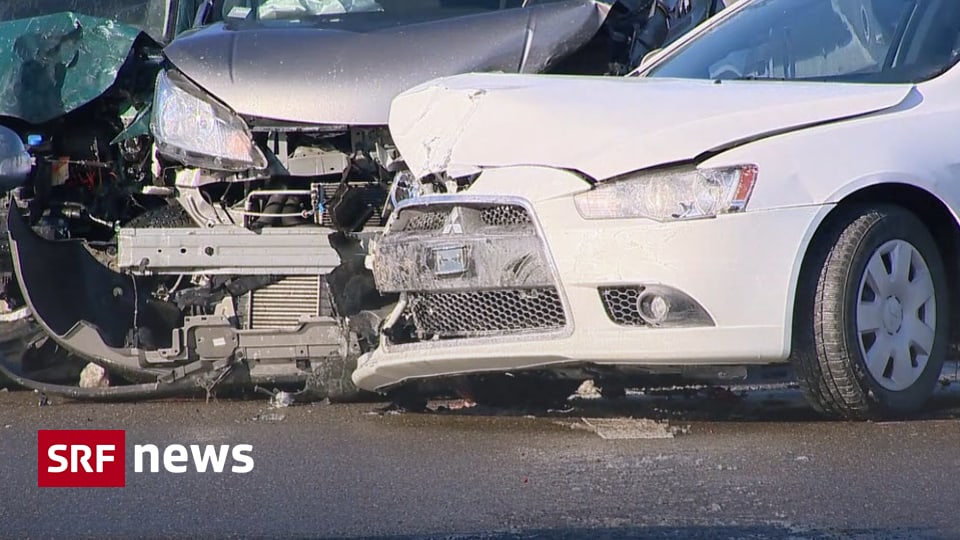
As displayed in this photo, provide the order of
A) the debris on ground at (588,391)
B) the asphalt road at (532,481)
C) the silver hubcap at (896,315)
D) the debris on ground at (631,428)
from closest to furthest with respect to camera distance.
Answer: the asphalt road at (532,481) → the silver hubcap at (896,315) → the debris on ground at (631,428) → the debris on ground at (588,391)

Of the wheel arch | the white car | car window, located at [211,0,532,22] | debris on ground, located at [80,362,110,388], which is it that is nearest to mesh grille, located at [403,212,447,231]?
the white car

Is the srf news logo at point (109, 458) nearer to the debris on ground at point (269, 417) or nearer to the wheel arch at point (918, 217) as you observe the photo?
the debris on ground at point (269, 417)

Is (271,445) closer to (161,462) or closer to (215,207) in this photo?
(161,462)

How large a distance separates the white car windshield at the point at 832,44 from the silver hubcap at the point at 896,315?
2.40 ft

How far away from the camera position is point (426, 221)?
17.5 feet

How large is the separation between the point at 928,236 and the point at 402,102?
2.03 metres

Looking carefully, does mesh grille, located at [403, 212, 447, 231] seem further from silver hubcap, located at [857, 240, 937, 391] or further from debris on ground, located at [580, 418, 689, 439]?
silver hubcap, located at [857, 240, 937, 391]

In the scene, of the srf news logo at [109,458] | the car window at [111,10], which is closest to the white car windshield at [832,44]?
the srf news logo at [109,458]

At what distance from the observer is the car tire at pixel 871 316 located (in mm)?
4844

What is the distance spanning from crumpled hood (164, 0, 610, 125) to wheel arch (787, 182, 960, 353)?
5.94ft

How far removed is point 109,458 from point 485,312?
1384 mm

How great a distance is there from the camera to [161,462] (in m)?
4.90

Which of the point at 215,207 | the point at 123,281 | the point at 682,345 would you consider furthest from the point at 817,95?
the point at 123,281

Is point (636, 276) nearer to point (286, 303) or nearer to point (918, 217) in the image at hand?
point (918, 217)
